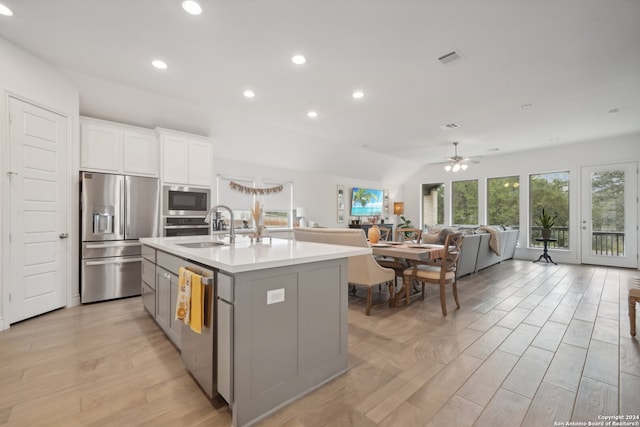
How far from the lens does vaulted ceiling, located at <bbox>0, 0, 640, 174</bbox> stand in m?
2.34

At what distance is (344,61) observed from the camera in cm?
307

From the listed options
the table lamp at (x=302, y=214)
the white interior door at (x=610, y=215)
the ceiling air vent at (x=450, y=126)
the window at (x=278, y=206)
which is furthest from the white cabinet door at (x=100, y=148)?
the white interior door at (x=610, y=215)

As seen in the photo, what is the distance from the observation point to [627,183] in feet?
20.2

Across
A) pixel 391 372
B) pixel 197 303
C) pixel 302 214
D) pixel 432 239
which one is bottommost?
pixel 391 372

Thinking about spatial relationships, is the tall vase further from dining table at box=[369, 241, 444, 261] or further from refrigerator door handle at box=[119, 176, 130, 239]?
refrigerator door handle at box=[119, 176, 130, 239]

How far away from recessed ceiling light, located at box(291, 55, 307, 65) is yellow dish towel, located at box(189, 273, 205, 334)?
95.1 inches

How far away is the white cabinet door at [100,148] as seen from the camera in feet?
12.4

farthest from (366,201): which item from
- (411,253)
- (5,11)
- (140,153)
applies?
(5,11)

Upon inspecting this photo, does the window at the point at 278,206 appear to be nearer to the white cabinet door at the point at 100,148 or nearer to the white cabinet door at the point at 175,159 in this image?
the white cabinet door at the point at 175,159

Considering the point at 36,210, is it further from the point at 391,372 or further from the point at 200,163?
the point at 391,372

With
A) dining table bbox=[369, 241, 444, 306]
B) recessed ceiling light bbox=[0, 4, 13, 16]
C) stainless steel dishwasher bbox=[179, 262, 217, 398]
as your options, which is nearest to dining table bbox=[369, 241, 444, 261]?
dining table bbox=[369, 241, 444, 306]

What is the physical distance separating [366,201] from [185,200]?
5671 millimetres

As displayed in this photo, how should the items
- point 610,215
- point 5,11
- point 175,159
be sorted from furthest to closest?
point 610,215 < point 175,159 < point 5,11

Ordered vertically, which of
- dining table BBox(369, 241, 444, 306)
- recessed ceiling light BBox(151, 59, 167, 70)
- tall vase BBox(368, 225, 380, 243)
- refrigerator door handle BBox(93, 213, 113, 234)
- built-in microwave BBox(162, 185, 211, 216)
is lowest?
dining table BBox(369, 241, 444, 306)
